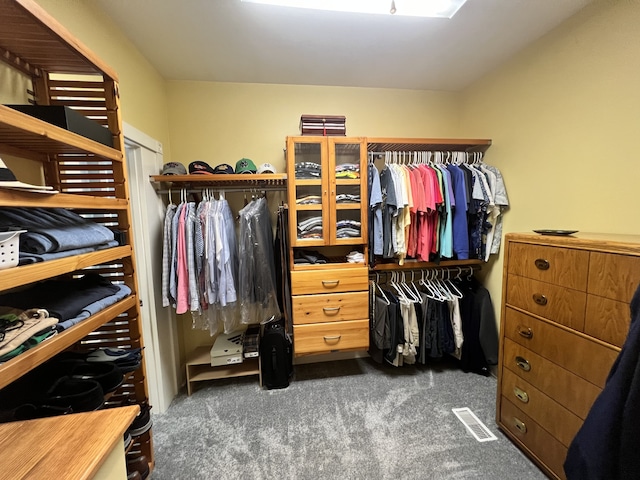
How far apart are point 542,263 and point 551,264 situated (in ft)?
0.14

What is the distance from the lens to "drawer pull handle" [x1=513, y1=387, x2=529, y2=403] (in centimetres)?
142

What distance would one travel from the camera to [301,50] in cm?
177

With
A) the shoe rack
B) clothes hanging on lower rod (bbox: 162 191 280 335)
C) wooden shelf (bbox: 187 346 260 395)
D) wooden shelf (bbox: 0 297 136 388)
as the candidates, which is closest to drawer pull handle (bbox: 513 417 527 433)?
clothes hanging on lower rod (bbox: 162 191 280 335)

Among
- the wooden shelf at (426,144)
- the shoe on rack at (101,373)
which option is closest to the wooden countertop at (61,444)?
the shoe on rack at (101,373)

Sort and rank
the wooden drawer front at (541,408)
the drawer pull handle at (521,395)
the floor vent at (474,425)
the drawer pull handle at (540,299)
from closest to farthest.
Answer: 1. the wooden drawer front at (541,408)
2. the drawer pull handle at (540,299)
3. the drawer pull handle at (521,395)
4. the floor vent at (474,425)

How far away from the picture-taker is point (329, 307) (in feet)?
6.35

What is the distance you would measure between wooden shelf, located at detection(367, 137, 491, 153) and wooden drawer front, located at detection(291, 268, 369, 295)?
103 cm

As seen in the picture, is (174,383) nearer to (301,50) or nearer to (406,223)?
(406,223)

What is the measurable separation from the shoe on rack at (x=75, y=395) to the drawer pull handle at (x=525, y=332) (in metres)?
2.03

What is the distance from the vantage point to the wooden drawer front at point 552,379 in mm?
1150

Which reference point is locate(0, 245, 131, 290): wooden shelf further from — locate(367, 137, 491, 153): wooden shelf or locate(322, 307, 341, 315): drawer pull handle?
locate(367, 137, 491, 153): wooden shelf

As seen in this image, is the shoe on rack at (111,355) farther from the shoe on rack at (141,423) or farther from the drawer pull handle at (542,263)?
the drawer pull handle at (542,263)

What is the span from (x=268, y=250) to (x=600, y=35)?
238cm

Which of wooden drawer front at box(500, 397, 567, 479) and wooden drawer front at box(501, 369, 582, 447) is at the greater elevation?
wooden drawer front at box(501, 369, 582, 447)
